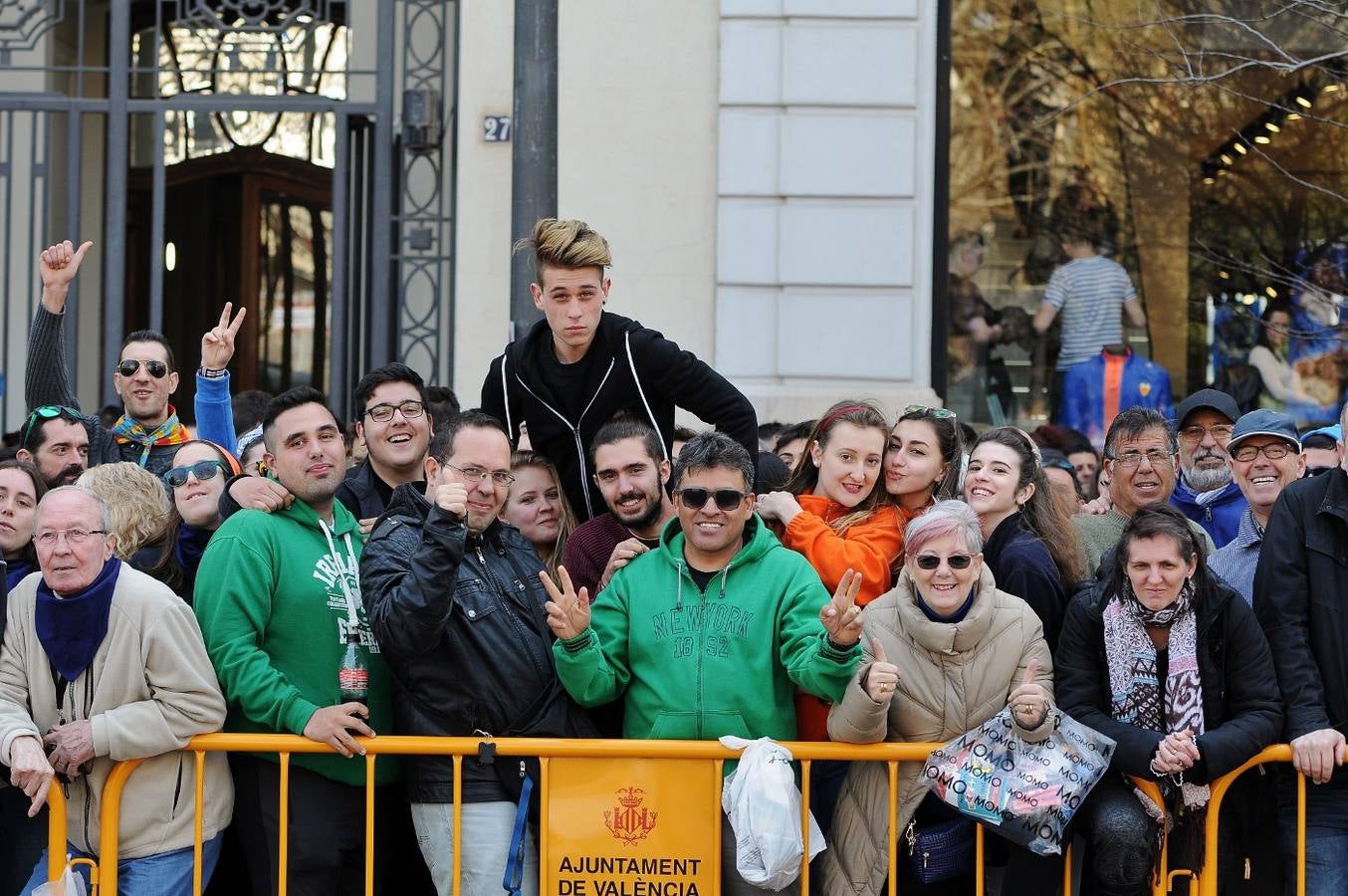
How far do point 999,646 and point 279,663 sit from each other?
2164mm

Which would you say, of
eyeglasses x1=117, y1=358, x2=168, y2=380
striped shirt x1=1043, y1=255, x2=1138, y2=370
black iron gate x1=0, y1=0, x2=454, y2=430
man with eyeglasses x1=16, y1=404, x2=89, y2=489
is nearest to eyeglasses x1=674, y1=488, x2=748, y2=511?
man with eyeglasses x1=16, y1=404, x2=89, y2=489

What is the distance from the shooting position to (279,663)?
516 centimetres

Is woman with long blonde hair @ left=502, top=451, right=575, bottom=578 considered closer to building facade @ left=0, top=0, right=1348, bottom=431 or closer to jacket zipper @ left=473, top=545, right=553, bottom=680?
jacket zipper @ left=473, top=545, right=553, bottom=680

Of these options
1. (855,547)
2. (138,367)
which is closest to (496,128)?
(138,367)

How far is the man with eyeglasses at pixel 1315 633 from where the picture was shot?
512cm

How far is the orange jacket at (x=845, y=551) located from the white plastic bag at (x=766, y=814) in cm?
45

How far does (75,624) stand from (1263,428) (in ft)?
13.0

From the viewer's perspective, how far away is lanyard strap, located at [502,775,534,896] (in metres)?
4.95

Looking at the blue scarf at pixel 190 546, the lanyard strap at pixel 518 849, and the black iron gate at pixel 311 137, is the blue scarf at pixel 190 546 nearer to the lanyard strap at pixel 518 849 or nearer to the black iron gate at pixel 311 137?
the lanyard strap at pixel 518 849

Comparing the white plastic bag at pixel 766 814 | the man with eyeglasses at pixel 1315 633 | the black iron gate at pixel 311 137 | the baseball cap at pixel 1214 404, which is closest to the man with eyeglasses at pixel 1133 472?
the baseball cap at pixel 1214 404

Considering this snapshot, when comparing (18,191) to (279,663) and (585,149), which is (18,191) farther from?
(279,663)

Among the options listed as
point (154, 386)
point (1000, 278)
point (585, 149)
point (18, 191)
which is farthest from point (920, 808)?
point (18, 191)

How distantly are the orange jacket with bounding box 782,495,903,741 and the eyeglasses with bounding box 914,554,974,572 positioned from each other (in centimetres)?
44

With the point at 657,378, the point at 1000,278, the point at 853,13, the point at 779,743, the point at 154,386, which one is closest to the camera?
Answer: the point at 779,743
